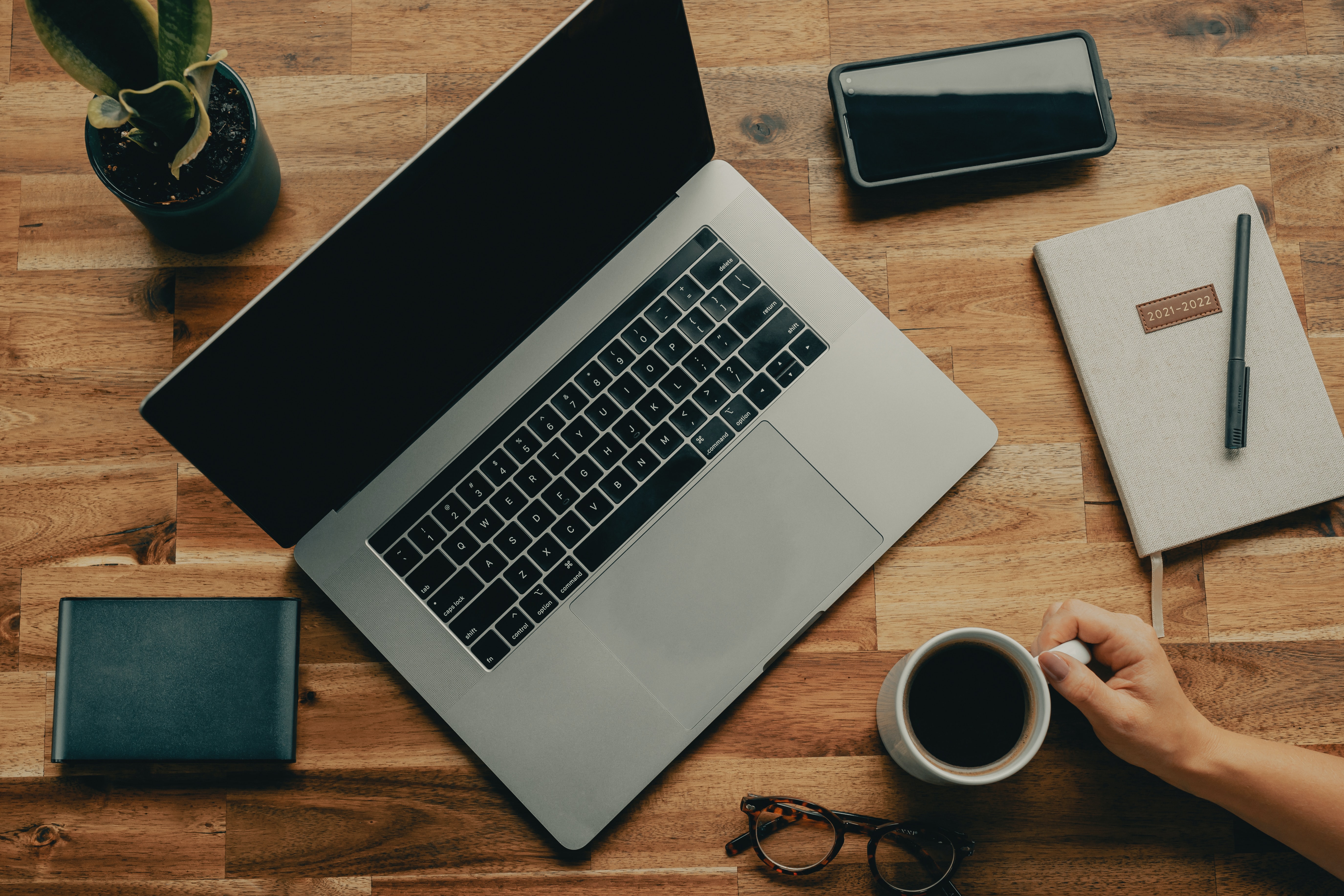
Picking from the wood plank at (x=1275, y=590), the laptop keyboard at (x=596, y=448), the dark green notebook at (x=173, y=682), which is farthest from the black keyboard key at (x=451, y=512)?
the wood plank at (x=1275, y=590)

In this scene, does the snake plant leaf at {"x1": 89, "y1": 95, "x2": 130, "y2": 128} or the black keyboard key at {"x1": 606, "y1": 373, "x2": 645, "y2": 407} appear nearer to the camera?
the snake plant leaf at {"x1": 89, "y1": 95, "x2": 130, "y2": 128}

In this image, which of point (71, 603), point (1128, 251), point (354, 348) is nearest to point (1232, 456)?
point (1128, 251)

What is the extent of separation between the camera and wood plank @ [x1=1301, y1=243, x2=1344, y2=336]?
981 millimetres

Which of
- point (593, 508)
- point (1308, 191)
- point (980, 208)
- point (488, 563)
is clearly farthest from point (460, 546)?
point (1308, 191)

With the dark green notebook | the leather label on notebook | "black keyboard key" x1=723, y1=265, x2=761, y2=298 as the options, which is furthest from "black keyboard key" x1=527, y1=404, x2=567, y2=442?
the leather label on notebook

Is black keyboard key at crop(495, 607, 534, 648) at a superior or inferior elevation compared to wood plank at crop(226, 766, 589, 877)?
superior

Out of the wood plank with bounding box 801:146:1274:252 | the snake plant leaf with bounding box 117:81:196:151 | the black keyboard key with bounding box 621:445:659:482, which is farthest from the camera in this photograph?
the wood plank with bounding box 801:146:1274:252

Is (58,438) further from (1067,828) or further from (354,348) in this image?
(1067,828)

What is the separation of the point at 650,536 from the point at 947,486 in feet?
1.04

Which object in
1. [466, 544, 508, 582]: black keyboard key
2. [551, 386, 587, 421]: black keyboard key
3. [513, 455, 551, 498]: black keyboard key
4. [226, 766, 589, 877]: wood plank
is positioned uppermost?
[551, 386, 587, 421]: black keyboard key

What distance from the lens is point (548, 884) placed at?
90 centimetres

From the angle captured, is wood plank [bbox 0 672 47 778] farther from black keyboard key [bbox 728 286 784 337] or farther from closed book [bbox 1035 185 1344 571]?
closed book [bbox 1035 185 1344 571]

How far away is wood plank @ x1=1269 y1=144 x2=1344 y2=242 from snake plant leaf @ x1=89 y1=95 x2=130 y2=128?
116cm

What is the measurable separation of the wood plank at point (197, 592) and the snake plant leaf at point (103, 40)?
471 millimetres
